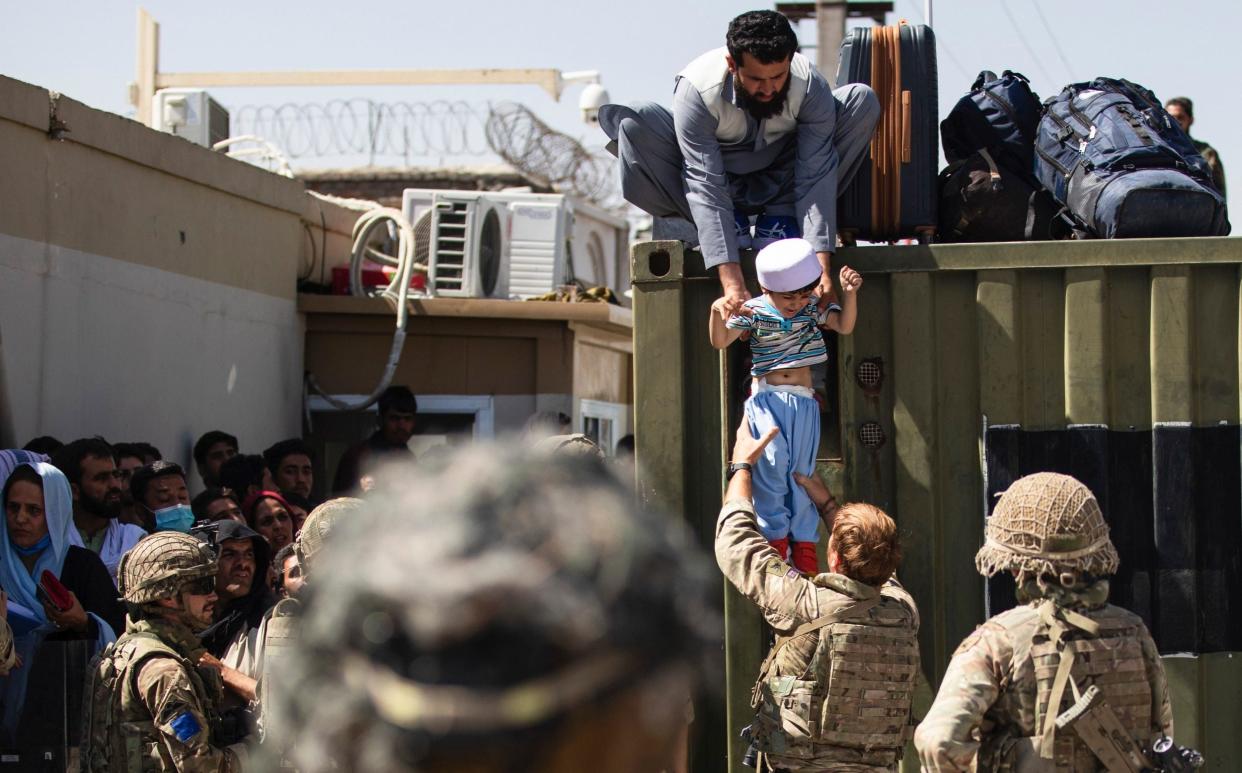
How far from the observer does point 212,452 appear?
8.27 metres

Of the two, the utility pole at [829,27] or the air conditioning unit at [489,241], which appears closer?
the air conditioning unit at [489,241]

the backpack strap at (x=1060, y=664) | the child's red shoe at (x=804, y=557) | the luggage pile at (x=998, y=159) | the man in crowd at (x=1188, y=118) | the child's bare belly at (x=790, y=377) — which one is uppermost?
the man in crowd at (x=1188, y=118)

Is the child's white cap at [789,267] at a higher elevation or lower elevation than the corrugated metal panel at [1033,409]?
higher

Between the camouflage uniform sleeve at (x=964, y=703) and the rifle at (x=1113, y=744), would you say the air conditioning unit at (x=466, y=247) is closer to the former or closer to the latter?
the camouflage uniform sleeve at (x=964, y=703)

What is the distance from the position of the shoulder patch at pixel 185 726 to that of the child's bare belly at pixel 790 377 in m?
1.95

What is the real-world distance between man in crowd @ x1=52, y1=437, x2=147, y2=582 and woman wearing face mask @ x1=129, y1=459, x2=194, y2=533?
0.84 feet

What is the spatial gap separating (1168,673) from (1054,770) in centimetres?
161

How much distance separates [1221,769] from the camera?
471 cm

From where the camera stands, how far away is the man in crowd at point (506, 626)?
1.17 m

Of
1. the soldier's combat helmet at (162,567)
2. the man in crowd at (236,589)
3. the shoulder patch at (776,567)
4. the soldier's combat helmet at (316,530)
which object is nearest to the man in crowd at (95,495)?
the man in crowd at (236,589)

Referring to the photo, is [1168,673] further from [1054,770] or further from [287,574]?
[287,574]

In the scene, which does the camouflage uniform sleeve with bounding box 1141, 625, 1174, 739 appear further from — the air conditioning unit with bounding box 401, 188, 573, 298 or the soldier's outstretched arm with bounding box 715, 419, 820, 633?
the air conditioning unit with bounding box 401, 188, 573, 298

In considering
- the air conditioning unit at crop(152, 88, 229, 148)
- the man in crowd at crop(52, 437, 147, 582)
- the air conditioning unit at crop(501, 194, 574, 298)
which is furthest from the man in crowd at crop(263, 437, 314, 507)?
the air conditioning unit at crop(152, 88, 229, 148)

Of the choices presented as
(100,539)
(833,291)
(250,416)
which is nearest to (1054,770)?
(833,291)
